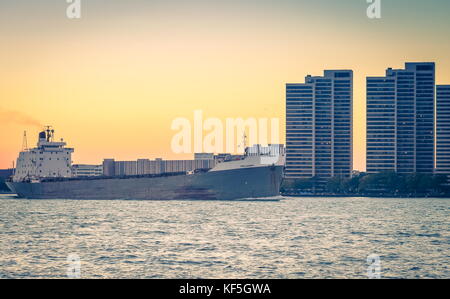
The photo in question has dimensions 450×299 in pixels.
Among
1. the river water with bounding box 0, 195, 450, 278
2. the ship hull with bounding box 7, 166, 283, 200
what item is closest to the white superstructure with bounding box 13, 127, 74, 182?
the ship hull with bounding box 7, 166, 283, 200

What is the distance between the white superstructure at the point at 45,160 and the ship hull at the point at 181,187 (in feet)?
63.9

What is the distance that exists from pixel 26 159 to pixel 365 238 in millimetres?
128683

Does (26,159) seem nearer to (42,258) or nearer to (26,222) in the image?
(26,222)

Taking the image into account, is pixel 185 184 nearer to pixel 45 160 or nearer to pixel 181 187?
pixel 181 187

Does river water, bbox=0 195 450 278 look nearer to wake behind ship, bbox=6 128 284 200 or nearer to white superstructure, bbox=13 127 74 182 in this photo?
wake behind ship, bbox=6 128 284 200

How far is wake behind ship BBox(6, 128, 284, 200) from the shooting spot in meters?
118

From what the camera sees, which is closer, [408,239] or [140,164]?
[408,239]

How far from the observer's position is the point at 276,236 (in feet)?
159

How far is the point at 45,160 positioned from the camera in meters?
161

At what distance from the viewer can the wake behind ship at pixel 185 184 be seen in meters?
118

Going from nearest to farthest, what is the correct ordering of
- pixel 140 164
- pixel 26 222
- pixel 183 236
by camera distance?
pixel 183 236, pixel 26 222, pixel 140 164

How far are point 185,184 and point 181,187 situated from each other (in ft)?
3.91

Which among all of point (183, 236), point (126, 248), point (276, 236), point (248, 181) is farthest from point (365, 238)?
point (248, 181)

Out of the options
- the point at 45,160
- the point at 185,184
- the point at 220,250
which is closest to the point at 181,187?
the point at 185,184
